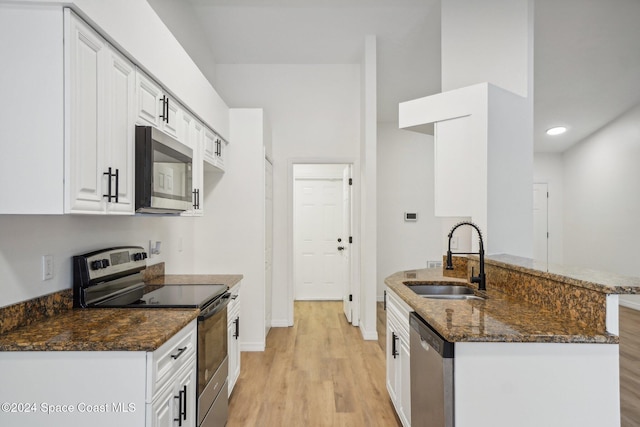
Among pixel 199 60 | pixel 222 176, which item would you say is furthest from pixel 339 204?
pixel 199 60

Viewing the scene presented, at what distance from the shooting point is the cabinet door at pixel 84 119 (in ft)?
4.31

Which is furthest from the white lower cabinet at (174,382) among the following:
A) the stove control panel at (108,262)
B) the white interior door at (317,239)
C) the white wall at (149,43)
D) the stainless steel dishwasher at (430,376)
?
the white interior door at (317,239)

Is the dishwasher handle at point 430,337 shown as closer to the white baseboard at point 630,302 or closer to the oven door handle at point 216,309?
the oven door handle at point 216,309

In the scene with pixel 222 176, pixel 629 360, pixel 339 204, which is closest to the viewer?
pixel 629 360

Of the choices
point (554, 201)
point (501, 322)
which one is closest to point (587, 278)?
point (501, 322)

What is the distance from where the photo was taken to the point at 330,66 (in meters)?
4.46

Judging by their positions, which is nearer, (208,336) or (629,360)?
(208,336)

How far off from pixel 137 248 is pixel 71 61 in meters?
1.34

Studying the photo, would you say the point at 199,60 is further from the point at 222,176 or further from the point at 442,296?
the point at 442,296

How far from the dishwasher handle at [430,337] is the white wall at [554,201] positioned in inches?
225

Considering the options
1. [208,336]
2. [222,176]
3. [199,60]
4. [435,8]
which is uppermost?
[435,8]

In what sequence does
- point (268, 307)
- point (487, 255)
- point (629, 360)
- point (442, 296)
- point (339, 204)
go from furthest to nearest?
point (339, 204) < point (268, 307) < point (629, 360) < point (487, 255) < point (442, 296)

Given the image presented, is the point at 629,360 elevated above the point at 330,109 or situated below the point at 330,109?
below

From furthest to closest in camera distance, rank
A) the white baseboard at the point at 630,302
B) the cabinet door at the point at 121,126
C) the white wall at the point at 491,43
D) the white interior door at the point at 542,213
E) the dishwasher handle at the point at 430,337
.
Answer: the white interior door at the point at 542,213 < the white baseboard at the point at 630,302 < the white wall at the point at 491,43 < the cabinet door at the point at 121,126 < the dishwasher handle at the point at 430,337
